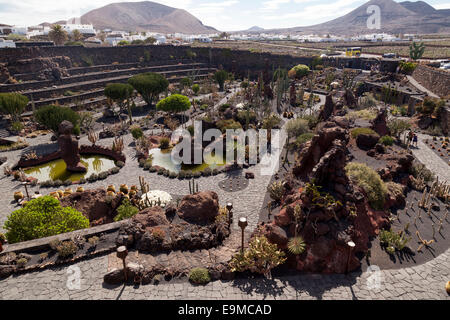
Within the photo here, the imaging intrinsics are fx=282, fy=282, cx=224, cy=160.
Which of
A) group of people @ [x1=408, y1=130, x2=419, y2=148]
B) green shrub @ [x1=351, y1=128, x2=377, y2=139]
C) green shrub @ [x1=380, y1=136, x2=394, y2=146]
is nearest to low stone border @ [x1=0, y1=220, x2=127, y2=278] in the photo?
green shrub @ [x1=351, y1=128, x2=377, y2=139]

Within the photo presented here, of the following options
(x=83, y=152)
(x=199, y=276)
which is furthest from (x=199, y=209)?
(x=83, y=152)

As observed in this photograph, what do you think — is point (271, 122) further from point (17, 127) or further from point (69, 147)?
point (17, 127)

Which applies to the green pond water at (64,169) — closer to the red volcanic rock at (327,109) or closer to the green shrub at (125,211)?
the green shrub at (125,211)

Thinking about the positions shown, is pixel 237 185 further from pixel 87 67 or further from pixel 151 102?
pixel 87 67

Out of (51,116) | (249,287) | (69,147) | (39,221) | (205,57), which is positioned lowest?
(249,287)
